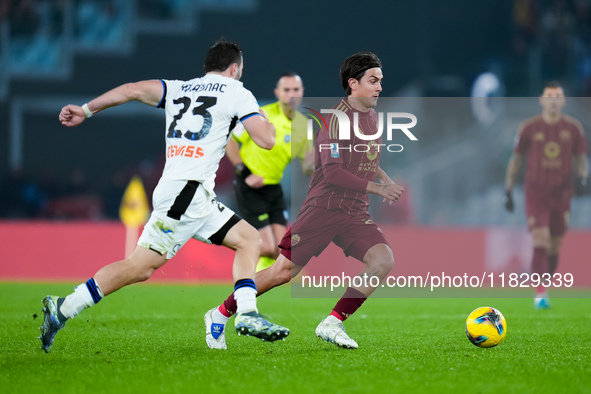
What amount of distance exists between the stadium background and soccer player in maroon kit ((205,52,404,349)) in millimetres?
9695

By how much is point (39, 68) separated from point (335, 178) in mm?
17258

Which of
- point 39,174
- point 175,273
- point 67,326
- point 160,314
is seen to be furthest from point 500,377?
point 39,174

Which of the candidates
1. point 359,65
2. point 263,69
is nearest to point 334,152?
point 359,65

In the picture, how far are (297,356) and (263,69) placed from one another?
17.6 meters

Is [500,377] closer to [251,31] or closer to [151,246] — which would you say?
[151,246]

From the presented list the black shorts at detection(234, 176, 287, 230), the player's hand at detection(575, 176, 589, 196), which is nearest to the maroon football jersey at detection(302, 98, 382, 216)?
the black shorts at detection(234, 176, 287, 230)

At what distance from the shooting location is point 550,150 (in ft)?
30.8

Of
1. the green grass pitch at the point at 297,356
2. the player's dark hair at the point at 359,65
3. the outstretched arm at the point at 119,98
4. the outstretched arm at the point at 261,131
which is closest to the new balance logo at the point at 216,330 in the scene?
the green grass pitch at the point at 297,356

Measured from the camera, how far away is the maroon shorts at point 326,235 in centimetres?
566

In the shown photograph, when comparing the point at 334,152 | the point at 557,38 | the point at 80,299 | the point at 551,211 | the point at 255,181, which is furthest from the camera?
the point at 557,38

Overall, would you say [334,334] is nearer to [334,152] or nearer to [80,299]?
[334,152]

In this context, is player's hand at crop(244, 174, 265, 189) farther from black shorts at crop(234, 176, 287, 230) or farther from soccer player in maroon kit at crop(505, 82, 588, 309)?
soccer player in maroon kit at crop(505, 82, 588, 309)

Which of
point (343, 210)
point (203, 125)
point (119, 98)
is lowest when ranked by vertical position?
point (343, 210)

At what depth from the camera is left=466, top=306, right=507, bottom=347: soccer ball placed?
5.52 metres
